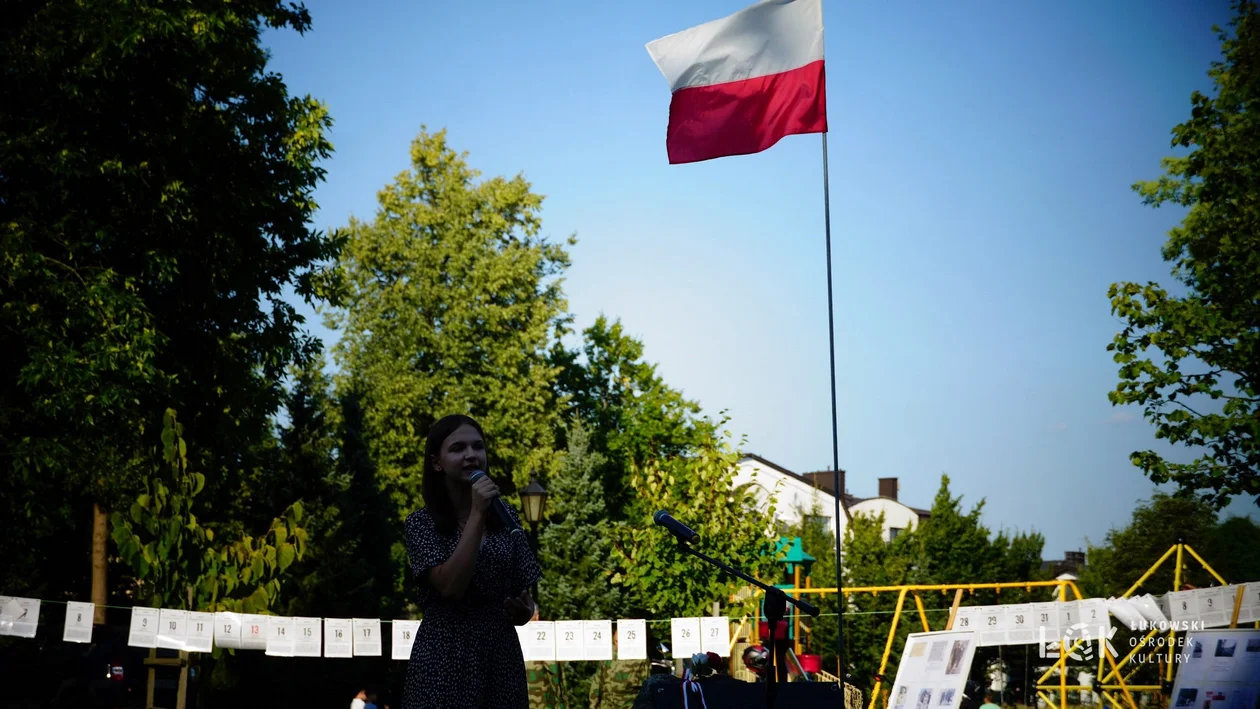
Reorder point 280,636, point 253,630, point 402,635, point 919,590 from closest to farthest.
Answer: point 253,630, point 919,590, point 280,636, point 402,635

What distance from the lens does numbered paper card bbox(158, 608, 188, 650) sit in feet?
48.1

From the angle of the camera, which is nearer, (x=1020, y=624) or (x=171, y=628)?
(x=1020, y=624)

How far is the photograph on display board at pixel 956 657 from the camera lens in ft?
36.9

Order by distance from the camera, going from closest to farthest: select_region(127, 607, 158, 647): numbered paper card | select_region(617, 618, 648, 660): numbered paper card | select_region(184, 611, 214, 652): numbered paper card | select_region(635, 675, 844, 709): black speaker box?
select_region(635, 675, 844, 709): black speaker box < select_region(127, 607, 158, 647): numbered paper card < select_region(184, 611, 214, 652): numbered paper card < select_region(617, 618, 648, 660): numbered paper card

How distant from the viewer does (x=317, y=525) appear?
1161 inches

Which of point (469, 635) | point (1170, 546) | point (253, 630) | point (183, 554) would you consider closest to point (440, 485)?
point (469, 635)

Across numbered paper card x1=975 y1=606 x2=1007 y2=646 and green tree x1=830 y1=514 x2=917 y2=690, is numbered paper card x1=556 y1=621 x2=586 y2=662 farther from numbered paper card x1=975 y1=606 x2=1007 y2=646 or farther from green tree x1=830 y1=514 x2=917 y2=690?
green tree x1=830 y1=514 x2=917 y2=690

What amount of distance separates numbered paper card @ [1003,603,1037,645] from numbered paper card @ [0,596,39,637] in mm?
13003

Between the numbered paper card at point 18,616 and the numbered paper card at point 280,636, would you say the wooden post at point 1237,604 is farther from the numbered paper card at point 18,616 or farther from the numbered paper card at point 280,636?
the numbered paper card at point 18,616

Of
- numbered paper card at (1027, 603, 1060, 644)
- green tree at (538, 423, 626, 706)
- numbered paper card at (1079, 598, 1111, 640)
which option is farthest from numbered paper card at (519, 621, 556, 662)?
green tree at (538, 423, 626, 706)

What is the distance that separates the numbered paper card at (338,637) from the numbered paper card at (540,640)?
8.92 ft

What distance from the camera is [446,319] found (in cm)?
3566

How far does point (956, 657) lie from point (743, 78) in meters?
6.36

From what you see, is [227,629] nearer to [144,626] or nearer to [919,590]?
[144,626]
